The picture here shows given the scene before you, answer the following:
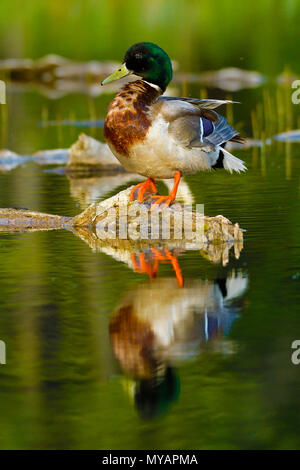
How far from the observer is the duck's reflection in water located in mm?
5824

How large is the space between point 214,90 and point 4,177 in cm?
1346

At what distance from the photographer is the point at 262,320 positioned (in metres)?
7.02

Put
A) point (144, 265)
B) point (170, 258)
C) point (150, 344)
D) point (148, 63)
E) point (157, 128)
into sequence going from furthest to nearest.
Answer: point (148, 63) → point (157, 128) → point (170, 258) → point (144, 265) → point (150, 344)

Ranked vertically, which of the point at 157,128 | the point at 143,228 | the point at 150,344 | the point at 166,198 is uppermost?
the point at 157,128

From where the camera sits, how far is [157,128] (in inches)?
379

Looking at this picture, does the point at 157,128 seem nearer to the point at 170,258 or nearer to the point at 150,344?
the point at 170,258

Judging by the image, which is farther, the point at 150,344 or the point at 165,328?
→ the point at 165,328

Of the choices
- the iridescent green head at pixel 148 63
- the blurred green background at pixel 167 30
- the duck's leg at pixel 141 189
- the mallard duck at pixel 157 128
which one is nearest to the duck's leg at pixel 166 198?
the mallard duck at pixel 157 128

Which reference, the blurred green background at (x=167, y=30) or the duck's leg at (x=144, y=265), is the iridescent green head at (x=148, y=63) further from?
the blurred green background at (x=167, y=30)

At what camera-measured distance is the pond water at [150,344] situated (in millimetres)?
5312

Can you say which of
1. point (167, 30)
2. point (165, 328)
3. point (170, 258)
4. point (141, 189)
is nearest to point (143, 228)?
point (141, 189)

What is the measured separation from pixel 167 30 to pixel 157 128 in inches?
1384

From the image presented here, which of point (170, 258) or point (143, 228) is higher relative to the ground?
point (143, 228)

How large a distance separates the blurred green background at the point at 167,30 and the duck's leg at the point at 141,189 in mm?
20740
